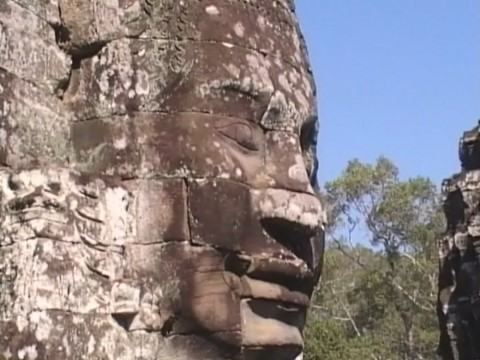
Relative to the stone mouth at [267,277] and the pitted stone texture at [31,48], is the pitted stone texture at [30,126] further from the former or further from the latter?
the stone mouth at [267,277]

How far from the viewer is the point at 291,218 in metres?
4.84

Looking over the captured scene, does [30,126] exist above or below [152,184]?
above

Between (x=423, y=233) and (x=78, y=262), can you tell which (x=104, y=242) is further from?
(x=423, y=233)

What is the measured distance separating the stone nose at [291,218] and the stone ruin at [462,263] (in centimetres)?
960

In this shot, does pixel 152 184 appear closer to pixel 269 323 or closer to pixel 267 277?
pixel 267 277

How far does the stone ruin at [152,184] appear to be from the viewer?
438 centimetres

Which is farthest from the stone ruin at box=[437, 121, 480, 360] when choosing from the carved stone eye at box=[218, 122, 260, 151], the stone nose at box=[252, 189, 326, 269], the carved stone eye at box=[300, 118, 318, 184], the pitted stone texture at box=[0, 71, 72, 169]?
the pitted stone texture at box=[0, 71, 72, 169]

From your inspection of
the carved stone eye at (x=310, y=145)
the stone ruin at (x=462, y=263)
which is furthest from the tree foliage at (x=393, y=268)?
the carved stone eye at (x=310, y=145)

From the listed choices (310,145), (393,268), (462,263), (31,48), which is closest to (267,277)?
(310,145)

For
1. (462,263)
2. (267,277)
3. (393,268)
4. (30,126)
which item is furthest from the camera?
(393,268)

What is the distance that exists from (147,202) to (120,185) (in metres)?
0.14

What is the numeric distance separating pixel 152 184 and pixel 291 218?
642mm

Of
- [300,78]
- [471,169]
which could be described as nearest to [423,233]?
[471,169]

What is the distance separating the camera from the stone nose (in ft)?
15.8
